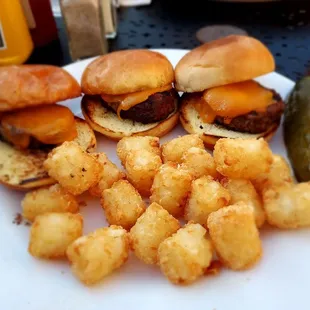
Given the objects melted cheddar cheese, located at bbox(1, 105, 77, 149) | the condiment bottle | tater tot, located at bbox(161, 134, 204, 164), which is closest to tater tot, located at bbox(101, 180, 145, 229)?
tater tot, located at bbox(161, 134, 204, 164)

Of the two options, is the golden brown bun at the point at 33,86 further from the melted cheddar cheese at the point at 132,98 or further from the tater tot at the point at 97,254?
the tater tot at the point at 97,254

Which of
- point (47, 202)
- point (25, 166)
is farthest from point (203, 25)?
point (47, 202)

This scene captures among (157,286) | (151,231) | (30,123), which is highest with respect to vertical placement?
(30,123)

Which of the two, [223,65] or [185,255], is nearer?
[185,255]

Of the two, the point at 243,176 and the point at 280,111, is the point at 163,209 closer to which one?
the point at 243,176

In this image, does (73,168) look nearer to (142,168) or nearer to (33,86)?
(142,168)

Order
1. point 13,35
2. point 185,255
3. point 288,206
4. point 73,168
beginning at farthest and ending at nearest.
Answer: point 13,35 < point 73,168 < point 288,206 < point 185,255

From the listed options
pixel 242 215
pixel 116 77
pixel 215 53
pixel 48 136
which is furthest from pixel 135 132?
pixel 242 215

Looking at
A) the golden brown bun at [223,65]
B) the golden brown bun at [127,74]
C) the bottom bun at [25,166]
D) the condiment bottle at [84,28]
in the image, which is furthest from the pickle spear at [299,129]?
the condiment bottle at [84,28]
